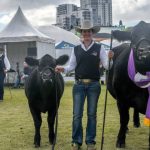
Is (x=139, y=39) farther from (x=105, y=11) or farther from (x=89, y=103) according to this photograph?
(x=105, y=11)

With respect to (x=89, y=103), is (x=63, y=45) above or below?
above

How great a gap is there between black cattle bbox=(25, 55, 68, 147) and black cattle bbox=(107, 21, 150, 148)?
1.10 meters

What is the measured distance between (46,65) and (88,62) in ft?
2.66

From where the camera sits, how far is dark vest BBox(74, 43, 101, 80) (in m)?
7.20

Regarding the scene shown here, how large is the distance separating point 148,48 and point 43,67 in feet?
7.10

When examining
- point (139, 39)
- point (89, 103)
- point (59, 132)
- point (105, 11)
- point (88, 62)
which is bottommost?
point (59, 132)

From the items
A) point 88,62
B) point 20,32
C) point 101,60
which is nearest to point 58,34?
point 20,32

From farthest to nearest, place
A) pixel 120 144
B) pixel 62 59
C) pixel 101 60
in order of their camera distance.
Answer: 1. pixel 62 59
2. pixel 120 144
3. pixel 101 60

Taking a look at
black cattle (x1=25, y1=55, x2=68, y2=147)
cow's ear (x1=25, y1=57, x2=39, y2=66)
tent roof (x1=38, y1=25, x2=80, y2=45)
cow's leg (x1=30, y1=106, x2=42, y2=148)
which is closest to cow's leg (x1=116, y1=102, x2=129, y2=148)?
black cattle (x1=25, y1=55, x2=68, y2=147)

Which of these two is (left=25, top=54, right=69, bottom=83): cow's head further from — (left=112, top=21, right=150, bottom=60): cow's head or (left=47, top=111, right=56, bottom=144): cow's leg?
(left=112, top=21, right=150, bottom=60): cow's head

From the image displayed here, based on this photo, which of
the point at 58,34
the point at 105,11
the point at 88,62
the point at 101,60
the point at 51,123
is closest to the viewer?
the point at 88,62

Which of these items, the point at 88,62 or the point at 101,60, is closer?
the point at 88,62

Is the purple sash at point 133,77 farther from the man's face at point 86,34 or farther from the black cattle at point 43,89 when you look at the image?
the black cattle at point 43,89

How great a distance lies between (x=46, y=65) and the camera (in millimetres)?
Answer: 7555
